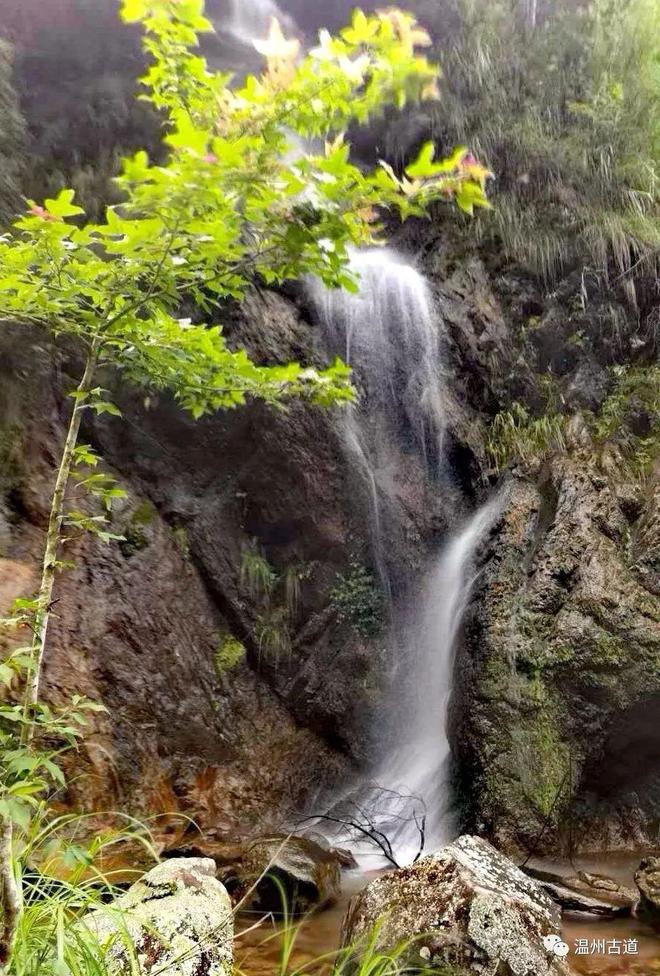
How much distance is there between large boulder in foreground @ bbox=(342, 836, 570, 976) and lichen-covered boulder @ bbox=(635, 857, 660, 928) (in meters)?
1.01

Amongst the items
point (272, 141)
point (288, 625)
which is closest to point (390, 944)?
point (272, 141)

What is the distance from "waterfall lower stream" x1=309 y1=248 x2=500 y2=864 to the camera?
17.6ft

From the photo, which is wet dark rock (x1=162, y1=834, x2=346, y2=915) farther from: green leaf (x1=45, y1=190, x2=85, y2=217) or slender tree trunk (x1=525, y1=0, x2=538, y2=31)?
slender tree trunk (x1=525, y1=0, x2=538, y2=31)

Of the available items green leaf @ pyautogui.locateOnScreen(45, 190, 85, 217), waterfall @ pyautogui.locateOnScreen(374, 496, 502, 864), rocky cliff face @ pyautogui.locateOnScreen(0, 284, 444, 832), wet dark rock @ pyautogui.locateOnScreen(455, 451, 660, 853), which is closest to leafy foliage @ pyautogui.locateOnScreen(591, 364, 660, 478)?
wet dark rock @ pyautogui.locateOnScreen(455, 451, 660, 853)

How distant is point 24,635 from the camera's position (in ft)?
12.5

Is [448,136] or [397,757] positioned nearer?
[397,757]

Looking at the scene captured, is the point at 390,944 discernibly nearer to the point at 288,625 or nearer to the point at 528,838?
the point at 528,838

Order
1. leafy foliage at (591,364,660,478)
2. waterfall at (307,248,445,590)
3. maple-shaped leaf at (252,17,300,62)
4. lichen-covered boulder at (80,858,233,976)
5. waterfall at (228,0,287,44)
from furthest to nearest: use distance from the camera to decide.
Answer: waterfall at (228,0,287,44) → waterfall at (307,248,445,590) → leafy foliage at (591,364,660,478) → lichen-covered boulder at (80,858,233,976) → maple-shaped leaf at (252,17,300,62)

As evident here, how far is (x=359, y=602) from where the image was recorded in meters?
6.73

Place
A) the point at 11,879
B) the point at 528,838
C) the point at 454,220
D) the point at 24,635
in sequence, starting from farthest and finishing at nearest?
1. the point at 454,220
2. the point at 528,838
3. the point at 24,635
4. the point at 11,879

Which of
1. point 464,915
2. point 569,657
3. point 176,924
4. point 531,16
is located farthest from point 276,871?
point 531,16

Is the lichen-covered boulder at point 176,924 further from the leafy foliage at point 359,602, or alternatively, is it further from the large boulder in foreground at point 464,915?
the leafy foliage at point 359,602

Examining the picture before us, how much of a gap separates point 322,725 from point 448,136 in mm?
8834

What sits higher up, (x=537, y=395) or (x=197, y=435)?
(x=197, y=435)
